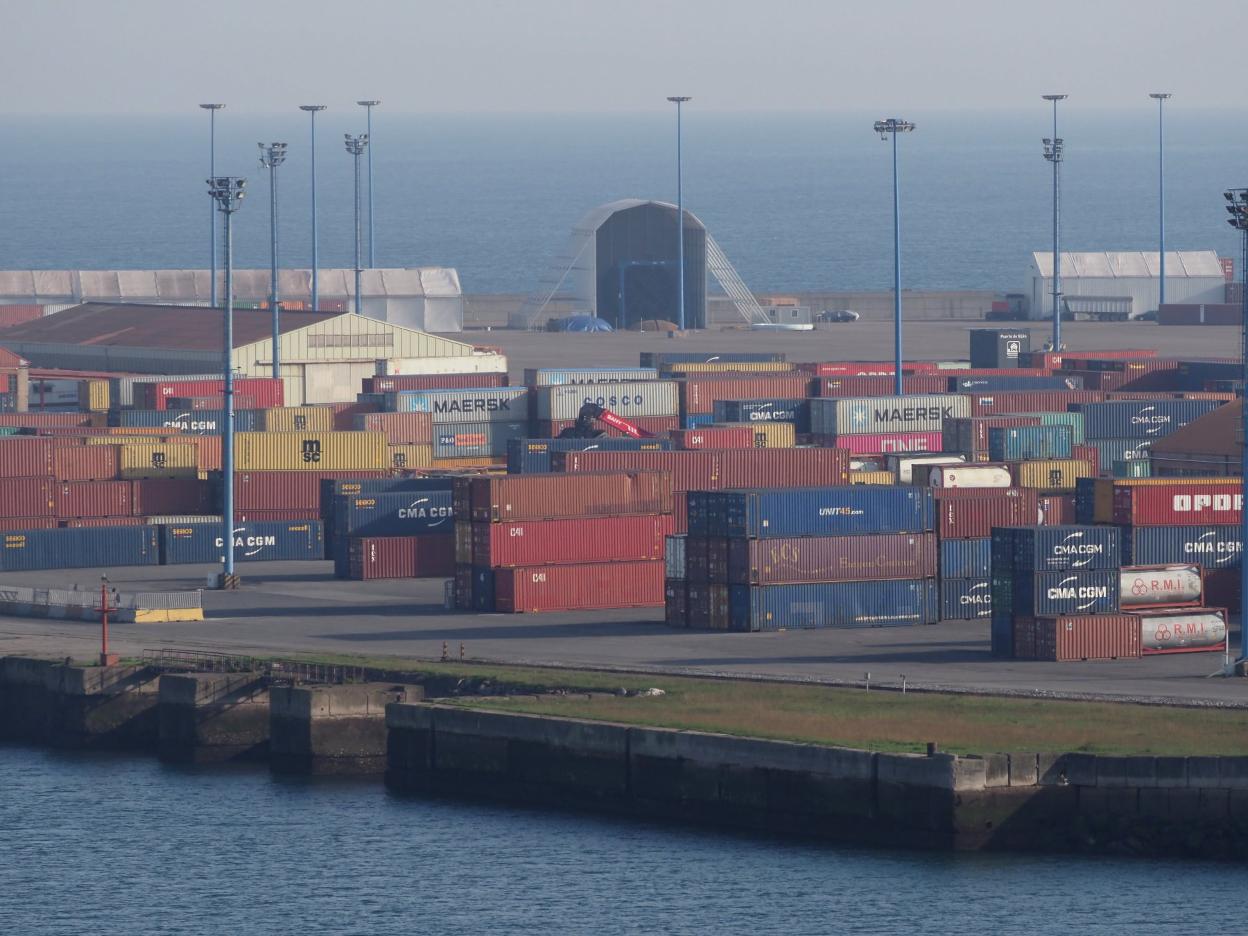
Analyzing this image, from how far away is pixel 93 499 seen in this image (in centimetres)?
8325

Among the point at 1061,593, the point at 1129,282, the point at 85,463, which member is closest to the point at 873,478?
the point at 1061,593

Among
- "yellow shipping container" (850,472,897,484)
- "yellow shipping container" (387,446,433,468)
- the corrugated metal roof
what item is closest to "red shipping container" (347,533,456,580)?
"yellow shipping container" (387,446,433,468)

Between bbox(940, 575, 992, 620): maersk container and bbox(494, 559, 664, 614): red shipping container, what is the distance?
8777 millimetres

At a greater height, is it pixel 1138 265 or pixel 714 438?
pixel 1138 265

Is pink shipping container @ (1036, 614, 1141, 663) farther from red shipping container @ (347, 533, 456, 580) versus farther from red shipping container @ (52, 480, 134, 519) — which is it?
red shipping container @ (52, 480, 134, 519)

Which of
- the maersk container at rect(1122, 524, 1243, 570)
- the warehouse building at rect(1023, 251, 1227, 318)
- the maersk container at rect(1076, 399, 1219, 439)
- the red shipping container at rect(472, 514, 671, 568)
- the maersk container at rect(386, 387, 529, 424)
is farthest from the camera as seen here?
the warehouse building at rect(1023, 251, 1227, 318)

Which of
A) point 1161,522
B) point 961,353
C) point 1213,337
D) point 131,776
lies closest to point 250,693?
point 131,776

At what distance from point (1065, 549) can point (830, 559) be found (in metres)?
7.45

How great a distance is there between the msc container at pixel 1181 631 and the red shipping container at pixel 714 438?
27.4 m

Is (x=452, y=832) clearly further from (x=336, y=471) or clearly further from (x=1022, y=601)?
(x=336, y=471)

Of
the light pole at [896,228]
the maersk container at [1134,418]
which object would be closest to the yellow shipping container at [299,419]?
the light pole at [896,228]

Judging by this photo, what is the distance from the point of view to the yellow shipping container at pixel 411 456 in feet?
299

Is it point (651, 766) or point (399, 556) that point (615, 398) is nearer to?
point (399, 556)

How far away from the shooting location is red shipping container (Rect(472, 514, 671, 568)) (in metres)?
70.1
